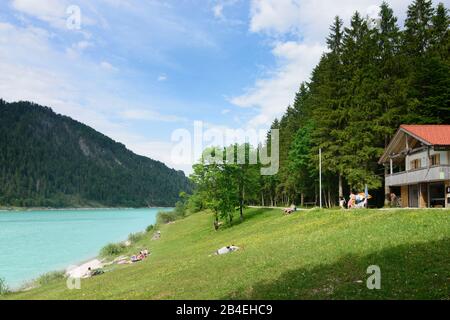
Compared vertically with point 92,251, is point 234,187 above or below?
above

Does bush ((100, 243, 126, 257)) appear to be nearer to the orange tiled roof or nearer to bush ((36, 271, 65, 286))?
bush ((36, 271, 65, 286))

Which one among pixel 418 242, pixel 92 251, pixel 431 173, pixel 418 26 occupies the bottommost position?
pixel 92 251

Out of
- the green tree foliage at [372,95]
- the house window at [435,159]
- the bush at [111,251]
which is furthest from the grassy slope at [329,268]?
the bush at [111,251]

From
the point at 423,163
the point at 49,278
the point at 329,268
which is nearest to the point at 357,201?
the point at 423,163

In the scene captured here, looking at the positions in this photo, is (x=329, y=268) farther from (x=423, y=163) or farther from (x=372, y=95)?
(x=372, y=95)

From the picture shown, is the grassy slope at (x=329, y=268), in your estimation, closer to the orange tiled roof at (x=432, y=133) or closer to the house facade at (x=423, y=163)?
the house facade at (x=423, y=163)

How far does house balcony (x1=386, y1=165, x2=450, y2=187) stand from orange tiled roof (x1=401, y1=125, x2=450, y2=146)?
2336mm

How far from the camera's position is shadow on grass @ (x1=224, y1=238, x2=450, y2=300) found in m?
13.6

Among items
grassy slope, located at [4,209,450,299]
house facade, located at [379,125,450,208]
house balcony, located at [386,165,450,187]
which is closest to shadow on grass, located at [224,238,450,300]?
grassy slope, located at [4,209,450,299]

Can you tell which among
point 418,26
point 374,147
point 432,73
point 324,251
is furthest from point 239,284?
point 418,26

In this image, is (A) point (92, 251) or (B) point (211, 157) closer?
(B) point (211, 157)

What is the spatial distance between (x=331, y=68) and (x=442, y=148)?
2492cm

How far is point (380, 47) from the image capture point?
5744 centimetres

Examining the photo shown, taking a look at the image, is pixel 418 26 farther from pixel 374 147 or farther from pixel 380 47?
pixel 374 147
